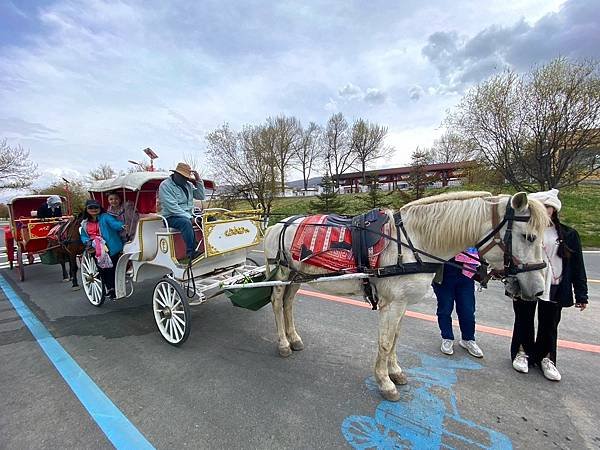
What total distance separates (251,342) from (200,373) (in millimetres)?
704

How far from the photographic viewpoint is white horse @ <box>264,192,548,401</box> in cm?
197

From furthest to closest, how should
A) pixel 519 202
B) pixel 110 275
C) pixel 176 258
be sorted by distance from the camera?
1. pixel 110 275
2. pixel 176 258
3. pixel 519 202

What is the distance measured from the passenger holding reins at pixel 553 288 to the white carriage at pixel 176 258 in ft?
9.92

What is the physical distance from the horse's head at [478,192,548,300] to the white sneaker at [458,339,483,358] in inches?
42.4

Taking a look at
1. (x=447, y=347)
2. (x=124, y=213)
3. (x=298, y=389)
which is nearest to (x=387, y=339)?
(x=298, y=389)

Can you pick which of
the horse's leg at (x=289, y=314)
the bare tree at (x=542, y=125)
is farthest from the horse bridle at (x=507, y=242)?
the bare tree at (x=542, y=125)

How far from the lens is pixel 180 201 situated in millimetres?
3568

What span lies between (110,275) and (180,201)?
1801mm

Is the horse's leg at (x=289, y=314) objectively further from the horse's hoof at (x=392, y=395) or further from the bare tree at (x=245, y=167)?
the bare tree at (x=245, y=167)

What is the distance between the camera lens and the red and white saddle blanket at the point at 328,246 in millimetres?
2365

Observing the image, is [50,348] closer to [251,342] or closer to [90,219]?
[90,219]

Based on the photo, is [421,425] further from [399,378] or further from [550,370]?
[550,370]

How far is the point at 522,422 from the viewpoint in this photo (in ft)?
6.61

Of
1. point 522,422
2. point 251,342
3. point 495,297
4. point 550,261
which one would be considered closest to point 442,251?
point 550,261
